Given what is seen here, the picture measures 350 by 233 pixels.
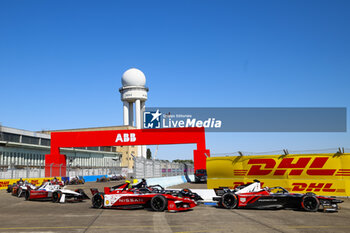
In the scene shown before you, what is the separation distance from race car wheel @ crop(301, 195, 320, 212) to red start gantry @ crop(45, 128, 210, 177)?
21136 mm

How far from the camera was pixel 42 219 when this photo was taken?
1131 cm

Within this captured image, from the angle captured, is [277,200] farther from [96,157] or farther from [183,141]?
[96,157]

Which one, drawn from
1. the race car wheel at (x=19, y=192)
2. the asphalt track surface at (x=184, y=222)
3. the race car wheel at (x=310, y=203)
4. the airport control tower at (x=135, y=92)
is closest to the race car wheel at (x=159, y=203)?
the asphalt track surface at (x=184, y=222)

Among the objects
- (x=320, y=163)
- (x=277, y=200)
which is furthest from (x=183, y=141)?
(x=277, y=200)

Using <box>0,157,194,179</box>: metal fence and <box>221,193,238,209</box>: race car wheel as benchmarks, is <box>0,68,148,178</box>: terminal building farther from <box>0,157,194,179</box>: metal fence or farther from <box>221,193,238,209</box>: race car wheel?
<box>221,193,238,209</box>: race car wheel

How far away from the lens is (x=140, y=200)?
13.8 meters

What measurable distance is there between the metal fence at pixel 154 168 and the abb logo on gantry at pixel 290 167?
8.88 m

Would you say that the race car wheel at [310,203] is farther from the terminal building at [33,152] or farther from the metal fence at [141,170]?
the terminal building at [33,152]

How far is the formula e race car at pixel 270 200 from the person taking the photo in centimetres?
1282

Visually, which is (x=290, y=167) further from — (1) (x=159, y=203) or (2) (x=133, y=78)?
(2) (x=133, y=78)

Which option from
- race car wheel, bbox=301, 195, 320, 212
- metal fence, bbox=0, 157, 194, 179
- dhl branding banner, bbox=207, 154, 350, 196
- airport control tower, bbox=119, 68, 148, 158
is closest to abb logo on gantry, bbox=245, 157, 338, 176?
dhl branding banner, bbox=207, 154, 350, 196

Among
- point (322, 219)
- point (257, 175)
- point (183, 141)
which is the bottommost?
point (322, 219)

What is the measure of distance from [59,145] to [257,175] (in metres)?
26.8

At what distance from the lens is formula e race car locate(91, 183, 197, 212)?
13.0 meters
